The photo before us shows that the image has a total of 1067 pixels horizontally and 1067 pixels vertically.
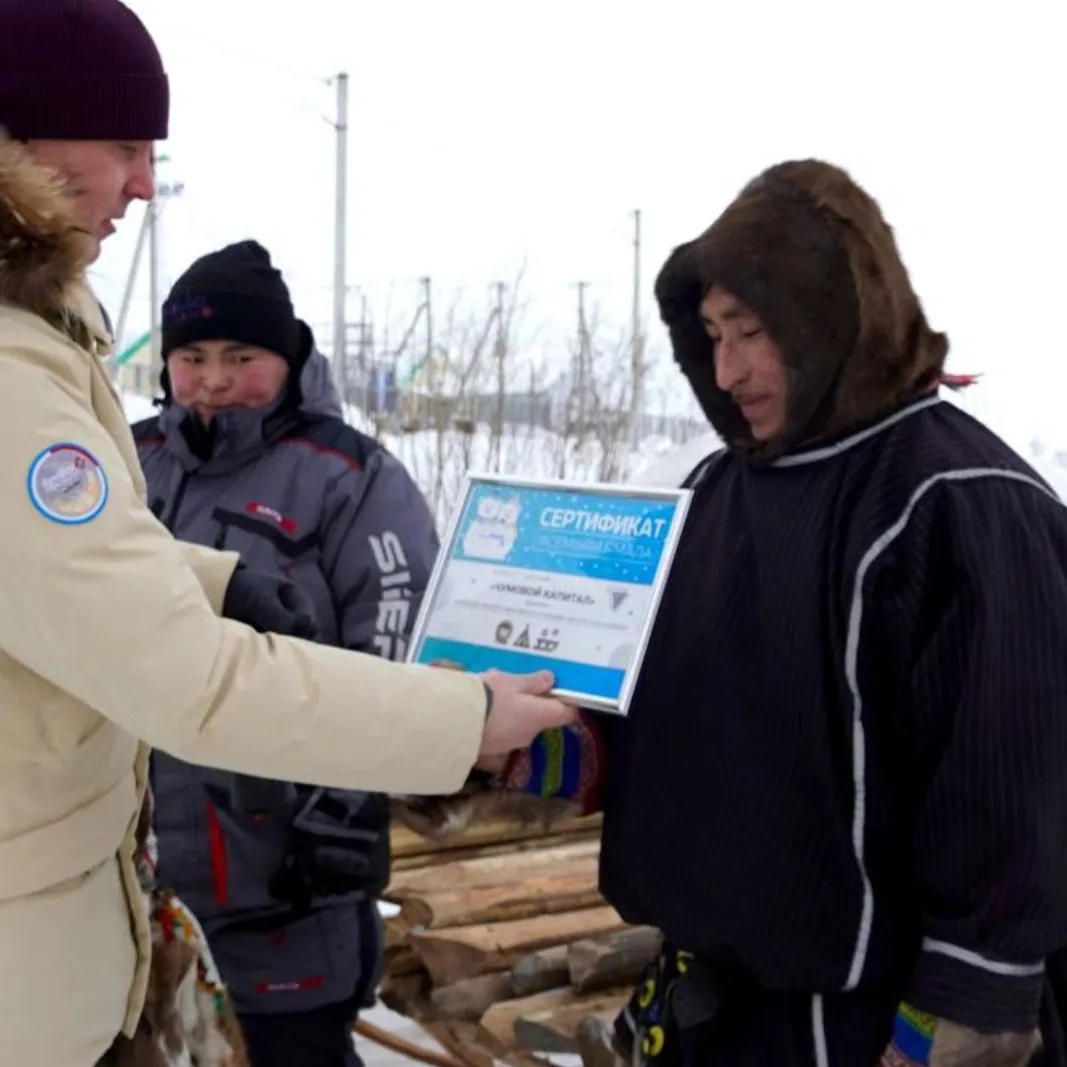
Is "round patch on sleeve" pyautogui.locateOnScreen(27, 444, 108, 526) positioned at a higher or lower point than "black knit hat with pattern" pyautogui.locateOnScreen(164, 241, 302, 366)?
lower

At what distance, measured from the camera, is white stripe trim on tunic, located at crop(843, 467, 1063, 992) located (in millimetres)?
1810

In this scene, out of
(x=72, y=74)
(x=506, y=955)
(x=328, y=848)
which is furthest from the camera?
(x=506, y=955)

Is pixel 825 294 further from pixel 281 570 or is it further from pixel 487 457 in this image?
pixel 487 457

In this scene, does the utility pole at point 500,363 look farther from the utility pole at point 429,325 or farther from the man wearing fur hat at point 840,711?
the man wearing fur hat at point 840,711

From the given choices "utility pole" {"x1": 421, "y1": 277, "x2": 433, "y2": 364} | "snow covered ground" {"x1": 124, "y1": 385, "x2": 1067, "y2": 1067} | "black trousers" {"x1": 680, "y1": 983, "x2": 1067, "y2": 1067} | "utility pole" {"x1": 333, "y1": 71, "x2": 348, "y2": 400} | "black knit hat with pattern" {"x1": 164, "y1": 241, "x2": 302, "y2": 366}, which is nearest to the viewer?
"black trousers" {"x1": 680, "y1": 983, "x2": 1067, "y2": 1067}

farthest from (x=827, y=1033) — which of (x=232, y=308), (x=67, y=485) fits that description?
(x=232, y=308)

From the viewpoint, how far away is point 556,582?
6.82 feet

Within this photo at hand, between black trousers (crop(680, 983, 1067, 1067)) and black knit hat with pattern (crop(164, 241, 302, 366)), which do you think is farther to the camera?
black knit hat with pattern (crop(164, 241, 302, 366))

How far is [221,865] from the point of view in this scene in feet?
9.21

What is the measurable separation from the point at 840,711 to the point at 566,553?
49 centimetres

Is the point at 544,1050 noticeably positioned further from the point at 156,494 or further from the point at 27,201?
the point at 27,201

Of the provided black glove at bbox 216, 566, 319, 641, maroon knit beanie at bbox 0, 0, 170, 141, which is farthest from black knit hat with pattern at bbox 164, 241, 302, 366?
maroon knit beanie at bbox 0, 0, 170, 141

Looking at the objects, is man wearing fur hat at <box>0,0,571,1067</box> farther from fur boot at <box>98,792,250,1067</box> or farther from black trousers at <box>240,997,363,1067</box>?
black trousers at <box>240,997,363,1067</box>

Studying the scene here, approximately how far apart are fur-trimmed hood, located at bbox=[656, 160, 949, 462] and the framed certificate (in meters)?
0.27
